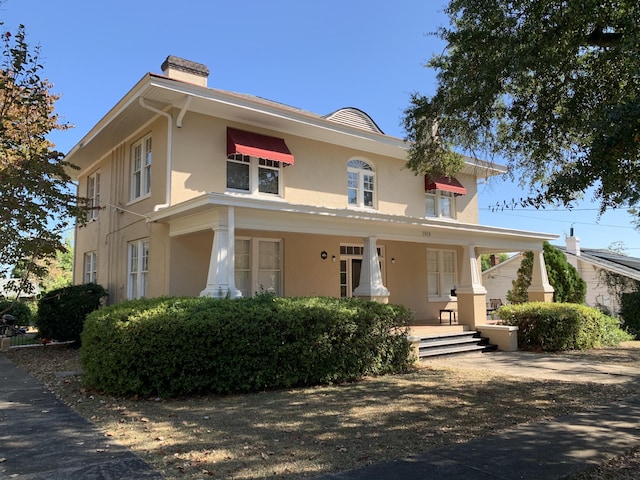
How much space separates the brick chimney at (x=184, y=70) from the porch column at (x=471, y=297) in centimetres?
946

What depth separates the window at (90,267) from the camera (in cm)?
1679

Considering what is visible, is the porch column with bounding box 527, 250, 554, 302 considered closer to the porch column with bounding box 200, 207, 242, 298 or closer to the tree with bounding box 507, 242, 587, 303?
the tree with bounding box 507, 242, 587, 303

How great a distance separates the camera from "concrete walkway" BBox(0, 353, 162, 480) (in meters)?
4.41

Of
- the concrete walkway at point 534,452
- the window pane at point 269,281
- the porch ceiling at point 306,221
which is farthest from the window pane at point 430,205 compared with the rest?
the concrete walkway at point 534,452

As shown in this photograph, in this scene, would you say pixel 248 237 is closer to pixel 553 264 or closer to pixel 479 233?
pixel 479 233

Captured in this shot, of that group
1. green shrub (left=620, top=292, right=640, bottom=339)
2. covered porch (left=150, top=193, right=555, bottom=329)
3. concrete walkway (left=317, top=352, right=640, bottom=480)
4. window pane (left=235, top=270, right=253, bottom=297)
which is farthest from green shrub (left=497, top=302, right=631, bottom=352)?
window pane (left=235, top=270, right=253, bottom=297)

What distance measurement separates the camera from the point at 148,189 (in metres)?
12.9

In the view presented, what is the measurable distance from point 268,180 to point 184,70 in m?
3.90

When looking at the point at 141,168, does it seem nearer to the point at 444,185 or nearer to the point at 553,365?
the point at 444,185

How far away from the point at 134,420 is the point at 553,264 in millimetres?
16761

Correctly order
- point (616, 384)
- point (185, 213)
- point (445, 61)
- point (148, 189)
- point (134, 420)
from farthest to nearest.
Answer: point (148, 189) → point (185, 213) → point (445, 61) → point (616, 384) → point (134, 420)

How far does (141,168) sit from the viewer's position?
43.5 ft

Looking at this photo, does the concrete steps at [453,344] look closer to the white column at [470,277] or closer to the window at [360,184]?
the white column at [470,277]

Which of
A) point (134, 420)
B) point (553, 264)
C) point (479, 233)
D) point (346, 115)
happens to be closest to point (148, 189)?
point (346, 115)
